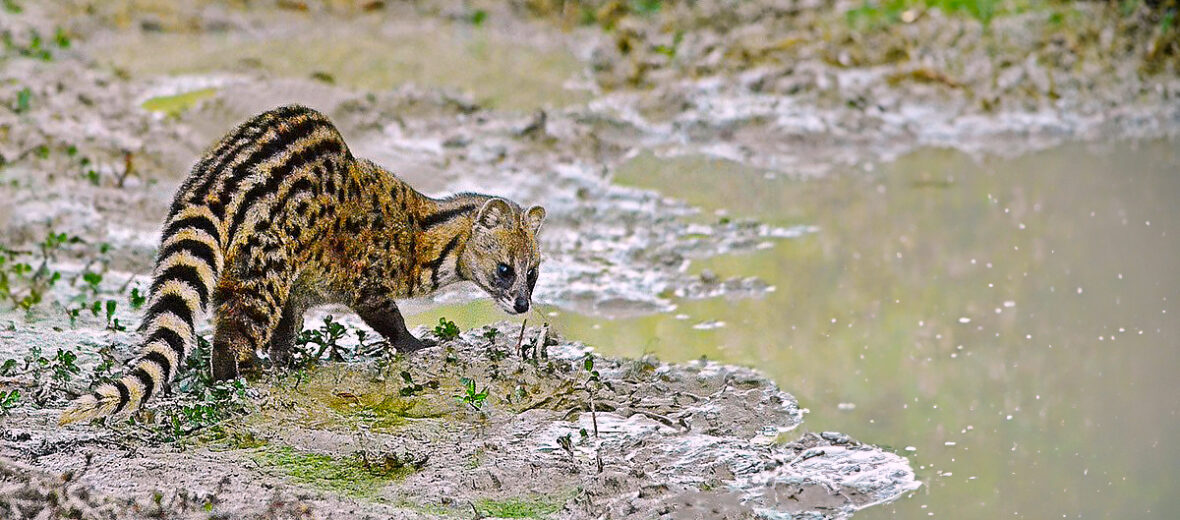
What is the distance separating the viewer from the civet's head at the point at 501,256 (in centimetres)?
754

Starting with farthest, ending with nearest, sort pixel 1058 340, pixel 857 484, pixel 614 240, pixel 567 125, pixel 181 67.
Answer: pixel 181 67 → pixel 567 125 → pixel 614 240 → pixel 1058 340 → pixel 857 484

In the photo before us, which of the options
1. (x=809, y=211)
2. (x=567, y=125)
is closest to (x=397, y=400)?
(x=809, y=211)

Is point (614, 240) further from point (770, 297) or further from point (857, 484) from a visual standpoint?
point (857, 484)

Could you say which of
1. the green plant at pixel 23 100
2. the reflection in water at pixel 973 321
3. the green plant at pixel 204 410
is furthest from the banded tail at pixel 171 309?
the green plant at pixel 23 100

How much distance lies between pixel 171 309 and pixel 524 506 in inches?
68.9

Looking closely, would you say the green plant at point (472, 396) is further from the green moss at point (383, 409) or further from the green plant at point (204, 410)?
the green plant at point (204, 410)

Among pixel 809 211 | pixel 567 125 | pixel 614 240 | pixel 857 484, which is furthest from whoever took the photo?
pixel 567 125

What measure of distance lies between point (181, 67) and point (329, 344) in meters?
7.76

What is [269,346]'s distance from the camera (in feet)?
23.1

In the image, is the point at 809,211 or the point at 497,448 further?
the point at 809,211

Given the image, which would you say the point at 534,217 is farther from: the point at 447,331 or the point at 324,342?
the point at 324,342

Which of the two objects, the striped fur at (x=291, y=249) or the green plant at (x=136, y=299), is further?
the green plant at (x=136, y=299)

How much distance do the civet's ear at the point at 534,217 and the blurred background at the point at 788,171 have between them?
739mm

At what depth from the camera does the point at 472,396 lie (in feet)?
21.7
